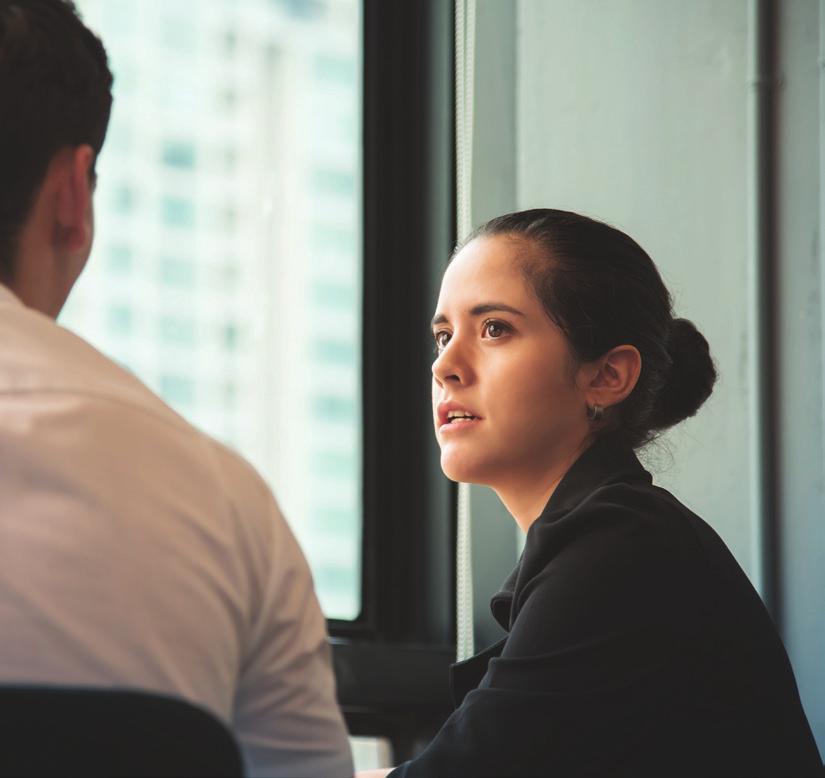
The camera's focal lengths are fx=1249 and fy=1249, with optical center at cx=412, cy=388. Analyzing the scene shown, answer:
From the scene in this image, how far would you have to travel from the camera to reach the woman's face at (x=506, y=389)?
1.57 metres

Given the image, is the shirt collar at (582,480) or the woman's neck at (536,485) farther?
the woman's neck at (536,485)

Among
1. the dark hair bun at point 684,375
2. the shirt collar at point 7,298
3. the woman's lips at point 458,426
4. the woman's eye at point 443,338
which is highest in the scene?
the shirt collar at point 7,298

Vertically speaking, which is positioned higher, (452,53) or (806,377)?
(452,53)

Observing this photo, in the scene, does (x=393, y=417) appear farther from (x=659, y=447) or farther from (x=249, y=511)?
(x=249, y=511)

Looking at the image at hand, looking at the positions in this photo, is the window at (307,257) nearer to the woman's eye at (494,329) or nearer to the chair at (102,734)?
the woman's eye at (494,329)

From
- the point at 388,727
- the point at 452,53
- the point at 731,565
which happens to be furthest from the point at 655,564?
the point at 452,53

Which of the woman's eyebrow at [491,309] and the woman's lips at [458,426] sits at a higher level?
the woman's eyebrow at [491,309]

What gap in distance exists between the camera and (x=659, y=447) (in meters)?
1.90

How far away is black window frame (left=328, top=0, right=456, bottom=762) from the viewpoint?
2451mm

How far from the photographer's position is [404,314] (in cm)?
251

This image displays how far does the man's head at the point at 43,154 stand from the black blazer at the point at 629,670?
60 centimetres

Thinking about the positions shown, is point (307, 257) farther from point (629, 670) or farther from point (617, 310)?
point (629, 670)

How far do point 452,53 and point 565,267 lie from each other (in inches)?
39.0

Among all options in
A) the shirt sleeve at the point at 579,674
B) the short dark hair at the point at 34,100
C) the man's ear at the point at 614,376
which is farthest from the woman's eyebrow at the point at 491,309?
the short dark hair at the point at 34,100
